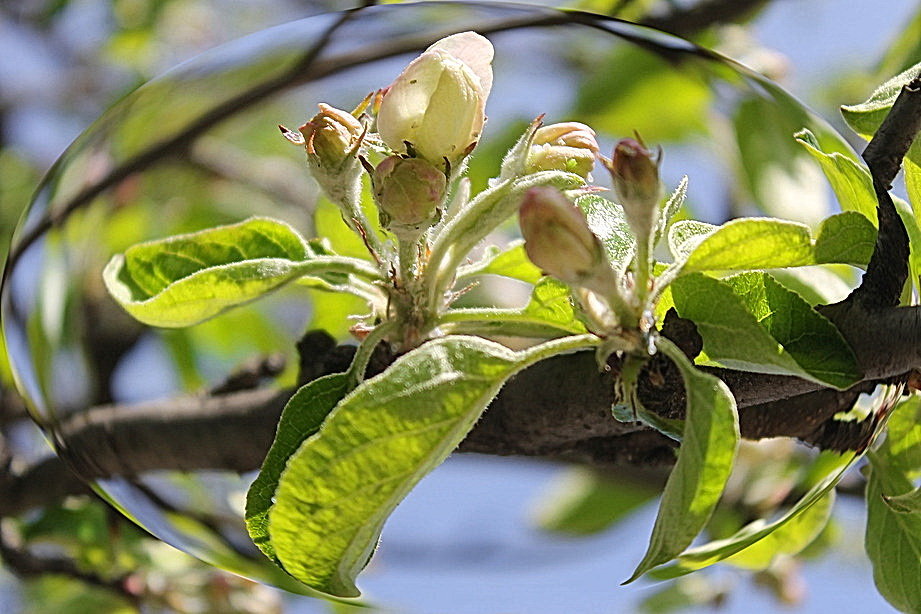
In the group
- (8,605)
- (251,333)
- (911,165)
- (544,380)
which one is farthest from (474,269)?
(8,605)

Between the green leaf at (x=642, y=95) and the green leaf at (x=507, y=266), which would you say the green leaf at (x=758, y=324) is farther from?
the green leaf at (x=642, y=95)

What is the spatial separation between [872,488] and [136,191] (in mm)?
587

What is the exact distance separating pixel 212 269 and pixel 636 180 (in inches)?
6.0

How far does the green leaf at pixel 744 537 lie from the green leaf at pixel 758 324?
5.5 inches

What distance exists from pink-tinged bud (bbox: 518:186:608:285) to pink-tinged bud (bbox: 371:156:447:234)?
0.20 ft

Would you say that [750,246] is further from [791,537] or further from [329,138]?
[791,537]

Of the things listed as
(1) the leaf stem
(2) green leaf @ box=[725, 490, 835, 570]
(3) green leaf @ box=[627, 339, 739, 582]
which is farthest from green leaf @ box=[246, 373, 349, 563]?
(2) green leaf @ box=[725, 490, 835, 570]

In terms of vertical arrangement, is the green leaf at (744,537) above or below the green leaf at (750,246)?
below

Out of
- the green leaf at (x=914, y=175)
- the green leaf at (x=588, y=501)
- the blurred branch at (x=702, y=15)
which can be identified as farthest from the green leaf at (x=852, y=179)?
the blurred branch at (x=702, y=15)

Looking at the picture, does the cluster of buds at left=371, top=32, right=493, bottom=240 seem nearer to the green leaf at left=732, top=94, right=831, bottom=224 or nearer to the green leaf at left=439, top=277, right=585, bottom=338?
the green leaf at left=439, top=277, right=585, bottom=338

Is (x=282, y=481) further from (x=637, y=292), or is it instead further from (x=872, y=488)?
(x=872, y=488)

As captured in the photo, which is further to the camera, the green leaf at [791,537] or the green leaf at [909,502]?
the green leaf at [791,537]

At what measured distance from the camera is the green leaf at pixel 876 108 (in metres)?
0.40

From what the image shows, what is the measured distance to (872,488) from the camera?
1.60 feet
